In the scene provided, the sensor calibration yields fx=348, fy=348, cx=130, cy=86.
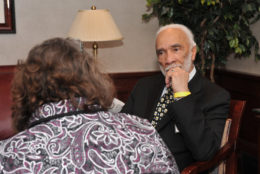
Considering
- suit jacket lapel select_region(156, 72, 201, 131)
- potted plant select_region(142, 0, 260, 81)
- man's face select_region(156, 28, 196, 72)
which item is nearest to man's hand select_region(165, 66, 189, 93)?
suit jacket lapel select_region(156, 72, 201, 131)

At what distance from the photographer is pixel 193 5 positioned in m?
3.49

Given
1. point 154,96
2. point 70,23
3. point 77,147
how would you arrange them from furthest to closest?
point 70,23
point 154,96
point 77,147

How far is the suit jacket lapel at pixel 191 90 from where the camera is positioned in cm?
208

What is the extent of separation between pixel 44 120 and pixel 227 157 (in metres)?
1.34

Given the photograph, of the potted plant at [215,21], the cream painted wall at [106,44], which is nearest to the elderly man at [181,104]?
the cream painted wall at [106,44]

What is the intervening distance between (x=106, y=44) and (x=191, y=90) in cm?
203

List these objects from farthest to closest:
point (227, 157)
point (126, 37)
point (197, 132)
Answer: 1. point (126, 37)
2. point (227, 157)
3. point (197, 132)

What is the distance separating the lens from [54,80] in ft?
3.78

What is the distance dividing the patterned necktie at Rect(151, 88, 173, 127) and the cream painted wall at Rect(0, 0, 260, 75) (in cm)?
109

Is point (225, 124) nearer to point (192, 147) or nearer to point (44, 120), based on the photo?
point (192, 147)

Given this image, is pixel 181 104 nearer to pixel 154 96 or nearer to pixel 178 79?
pixel 178 79

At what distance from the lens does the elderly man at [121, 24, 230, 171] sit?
6.14 ft

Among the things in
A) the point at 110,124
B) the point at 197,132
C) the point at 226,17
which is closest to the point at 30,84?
the point at 110,124

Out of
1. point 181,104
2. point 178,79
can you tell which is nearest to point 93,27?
point 178,79
